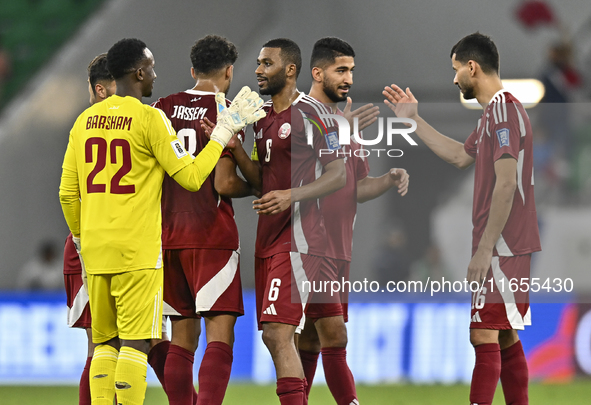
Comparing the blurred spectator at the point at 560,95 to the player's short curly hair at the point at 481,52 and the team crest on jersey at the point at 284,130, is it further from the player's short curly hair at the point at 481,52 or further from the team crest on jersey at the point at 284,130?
the team crest on jersey at the point at 284,130

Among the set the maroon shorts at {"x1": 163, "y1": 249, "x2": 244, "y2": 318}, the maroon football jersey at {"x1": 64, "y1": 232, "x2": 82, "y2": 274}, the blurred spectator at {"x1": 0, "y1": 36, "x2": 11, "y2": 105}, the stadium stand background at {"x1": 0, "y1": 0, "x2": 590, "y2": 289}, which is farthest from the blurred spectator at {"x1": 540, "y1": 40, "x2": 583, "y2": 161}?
the blurred spectator at {"x1": 0, "y1": 36, "x2": 11, "y2": 105}

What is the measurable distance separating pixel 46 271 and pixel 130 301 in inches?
210

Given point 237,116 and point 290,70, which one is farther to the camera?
point 290,70

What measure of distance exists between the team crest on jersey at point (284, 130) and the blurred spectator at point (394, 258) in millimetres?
2735

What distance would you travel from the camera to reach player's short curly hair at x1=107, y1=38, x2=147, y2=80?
367 cm

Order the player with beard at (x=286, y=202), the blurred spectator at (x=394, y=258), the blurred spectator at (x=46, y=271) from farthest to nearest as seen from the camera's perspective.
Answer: the blurred spectator at (x=46, y=271)
the blurred spectator at (x=394, y=258)
the player with beard at (x=286, y=202)

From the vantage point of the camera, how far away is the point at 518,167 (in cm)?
378

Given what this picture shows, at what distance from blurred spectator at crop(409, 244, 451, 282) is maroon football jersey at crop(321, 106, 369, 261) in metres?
1.45

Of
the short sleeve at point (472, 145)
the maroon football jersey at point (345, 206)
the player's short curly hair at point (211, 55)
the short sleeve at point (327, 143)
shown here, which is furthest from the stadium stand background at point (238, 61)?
the short sleeve at point (327, 143)

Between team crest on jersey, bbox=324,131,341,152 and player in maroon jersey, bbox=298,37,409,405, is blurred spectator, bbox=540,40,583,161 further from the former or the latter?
team crest on jersey, bbox=324,131,341,152

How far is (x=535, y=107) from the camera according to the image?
791cm

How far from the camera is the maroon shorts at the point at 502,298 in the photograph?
3740mm

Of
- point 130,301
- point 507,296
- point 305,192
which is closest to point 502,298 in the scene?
point 507,296

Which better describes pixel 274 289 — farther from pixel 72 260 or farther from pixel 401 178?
pixel 72 260
